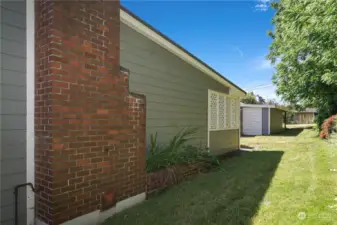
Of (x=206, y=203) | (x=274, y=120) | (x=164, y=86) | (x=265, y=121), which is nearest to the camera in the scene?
(x=206, y=203)

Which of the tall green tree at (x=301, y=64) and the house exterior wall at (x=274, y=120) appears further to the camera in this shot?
the house exterior wall at (x=274, y=120)

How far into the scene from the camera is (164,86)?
564 centimetres

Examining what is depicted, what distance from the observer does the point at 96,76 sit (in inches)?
122

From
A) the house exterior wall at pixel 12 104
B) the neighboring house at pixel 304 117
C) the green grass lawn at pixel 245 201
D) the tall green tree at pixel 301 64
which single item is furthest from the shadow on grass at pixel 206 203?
the neighboring house at pixel 304 117

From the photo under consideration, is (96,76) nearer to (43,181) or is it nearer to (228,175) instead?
(43,181)

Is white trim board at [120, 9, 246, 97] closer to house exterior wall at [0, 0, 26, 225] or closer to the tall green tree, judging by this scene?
house exterior wall at [0, 0, 26, 225]

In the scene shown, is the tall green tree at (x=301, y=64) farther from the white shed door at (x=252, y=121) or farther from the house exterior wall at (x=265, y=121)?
the white shed door at (x=252, y=121)

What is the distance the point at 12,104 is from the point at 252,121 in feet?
73.0

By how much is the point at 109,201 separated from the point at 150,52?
10.7 feet

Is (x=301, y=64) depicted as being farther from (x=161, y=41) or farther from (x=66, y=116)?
(x=66, y=116)

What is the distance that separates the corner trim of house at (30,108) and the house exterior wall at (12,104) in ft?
0.13

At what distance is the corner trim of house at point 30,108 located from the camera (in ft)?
9.21

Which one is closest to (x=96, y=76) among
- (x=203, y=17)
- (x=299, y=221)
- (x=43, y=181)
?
(x=43, y=181)

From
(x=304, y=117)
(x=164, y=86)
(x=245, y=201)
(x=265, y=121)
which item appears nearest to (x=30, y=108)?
(x=164, y=86)
